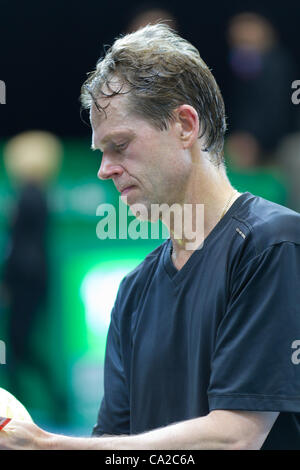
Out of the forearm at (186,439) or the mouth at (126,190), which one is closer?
the forearm at (186,439)

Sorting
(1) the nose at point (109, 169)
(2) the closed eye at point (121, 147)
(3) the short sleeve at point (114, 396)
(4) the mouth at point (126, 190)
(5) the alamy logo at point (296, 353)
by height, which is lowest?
(3) the short sleeve at point (114, 396)

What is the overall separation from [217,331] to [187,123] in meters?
0.58

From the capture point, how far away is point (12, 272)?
474 cm

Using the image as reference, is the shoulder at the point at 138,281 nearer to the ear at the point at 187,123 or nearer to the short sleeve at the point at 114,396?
the short sleeve at the point at 114,396

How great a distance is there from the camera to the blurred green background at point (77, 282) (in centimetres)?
452

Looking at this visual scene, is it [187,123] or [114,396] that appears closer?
[187,123]

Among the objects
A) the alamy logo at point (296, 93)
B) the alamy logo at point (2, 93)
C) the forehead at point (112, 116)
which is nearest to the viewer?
the forehead at point (112, 116)

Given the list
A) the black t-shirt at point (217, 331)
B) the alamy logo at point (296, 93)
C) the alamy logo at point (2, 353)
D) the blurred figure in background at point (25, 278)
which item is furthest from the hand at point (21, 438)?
the alamy logo at point (296, 93)

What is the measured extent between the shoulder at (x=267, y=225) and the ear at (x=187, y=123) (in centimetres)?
26

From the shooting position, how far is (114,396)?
2.17m

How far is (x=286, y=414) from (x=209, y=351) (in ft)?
0.76

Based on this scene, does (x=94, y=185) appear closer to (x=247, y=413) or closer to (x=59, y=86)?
Answer: (x=59, y=86)

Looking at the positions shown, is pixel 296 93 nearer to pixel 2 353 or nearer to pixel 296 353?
pixel 2 353

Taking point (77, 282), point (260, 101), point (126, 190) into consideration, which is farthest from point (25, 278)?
point (126, 190)
